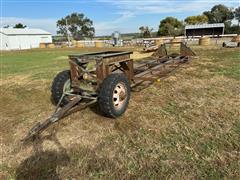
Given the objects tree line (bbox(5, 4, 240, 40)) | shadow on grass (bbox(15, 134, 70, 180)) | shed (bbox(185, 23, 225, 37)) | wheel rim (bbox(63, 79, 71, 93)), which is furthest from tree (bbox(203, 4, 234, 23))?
shadow on grass (bbox(15, 134, 70, 180))

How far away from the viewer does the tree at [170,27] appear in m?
48.7

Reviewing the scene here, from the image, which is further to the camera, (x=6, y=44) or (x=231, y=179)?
(x=6, y=44)

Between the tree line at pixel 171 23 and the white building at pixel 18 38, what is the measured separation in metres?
6.56

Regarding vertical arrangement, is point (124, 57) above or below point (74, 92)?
above

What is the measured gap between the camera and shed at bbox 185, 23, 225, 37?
4237cm

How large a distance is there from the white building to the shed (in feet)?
104

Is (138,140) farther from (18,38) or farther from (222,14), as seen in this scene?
(222,14)

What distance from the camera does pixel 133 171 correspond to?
2.33 m

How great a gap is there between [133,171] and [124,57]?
2424 millimetres

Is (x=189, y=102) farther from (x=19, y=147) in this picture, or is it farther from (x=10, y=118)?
(x=10, y=118)

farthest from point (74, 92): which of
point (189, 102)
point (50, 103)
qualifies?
point (189, 102)

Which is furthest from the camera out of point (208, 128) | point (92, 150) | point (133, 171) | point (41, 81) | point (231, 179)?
point (41, 81)

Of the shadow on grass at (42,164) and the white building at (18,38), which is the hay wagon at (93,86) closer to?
the shadow on grass at (42,164)

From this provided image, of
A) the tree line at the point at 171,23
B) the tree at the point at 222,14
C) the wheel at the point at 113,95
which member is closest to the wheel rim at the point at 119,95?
the wheel at the point at 113,95
